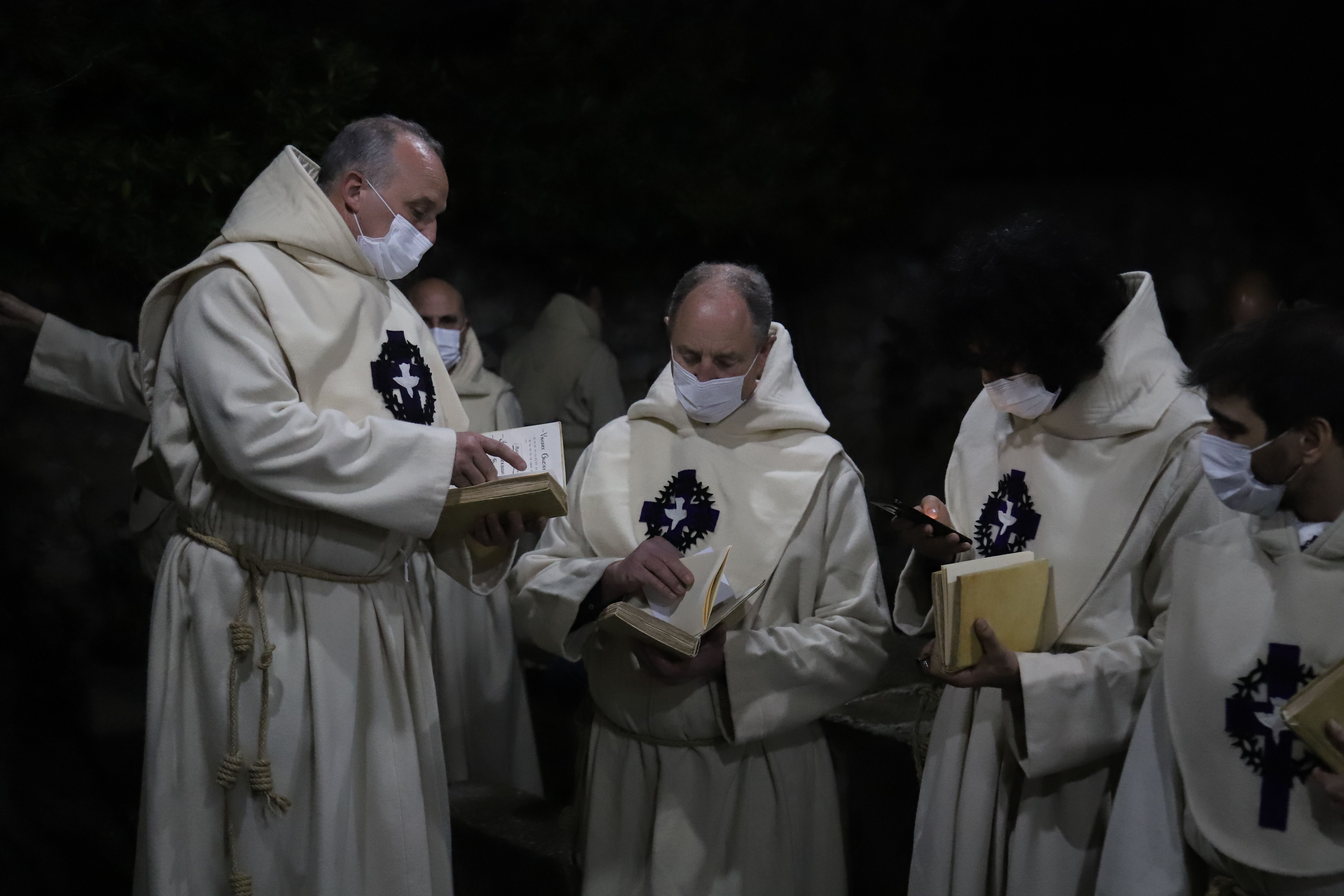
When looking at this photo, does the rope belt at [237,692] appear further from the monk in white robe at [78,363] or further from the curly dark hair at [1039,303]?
the curly dark hair at [1039,303]

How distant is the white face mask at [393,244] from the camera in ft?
10.7

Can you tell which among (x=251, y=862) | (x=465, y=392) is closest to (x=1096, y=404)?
(x=251, y=862)

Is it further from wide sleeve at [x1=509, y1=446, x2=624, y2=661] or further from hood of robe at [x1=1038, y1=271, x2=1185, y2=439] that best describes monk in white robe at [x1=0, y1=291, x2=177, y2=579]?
hood of robe at [x1=1038, y1=271, x2=1185, y2=439]

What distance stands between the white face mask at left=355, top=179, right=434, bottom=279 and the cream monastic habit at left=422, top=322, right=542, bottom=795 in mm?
2517

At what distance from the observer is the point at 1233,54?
22.4 feet

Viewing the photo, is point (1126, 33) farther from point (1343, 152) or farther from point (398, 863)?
point (398, 863)

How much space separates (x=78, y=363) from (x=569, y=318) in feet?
12.0

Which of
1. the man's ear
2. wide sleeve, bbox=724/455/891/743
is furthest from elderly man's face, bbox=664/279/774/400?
the man's ear

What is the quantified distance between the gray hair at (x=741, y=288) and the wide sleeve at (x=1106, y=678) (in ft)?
3.60

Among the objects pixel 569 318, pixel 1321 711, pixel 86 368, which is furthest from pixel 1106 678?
pixel 569 318

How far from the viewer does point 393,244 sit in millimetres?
3270

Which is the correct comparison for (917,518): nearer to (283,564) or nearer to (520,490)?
(520,490)

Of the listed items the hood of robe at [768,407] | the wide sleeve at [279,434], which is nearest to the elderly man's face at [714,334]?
the hood of robe at [768,407]

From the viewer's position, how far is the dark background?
547 centimetres
